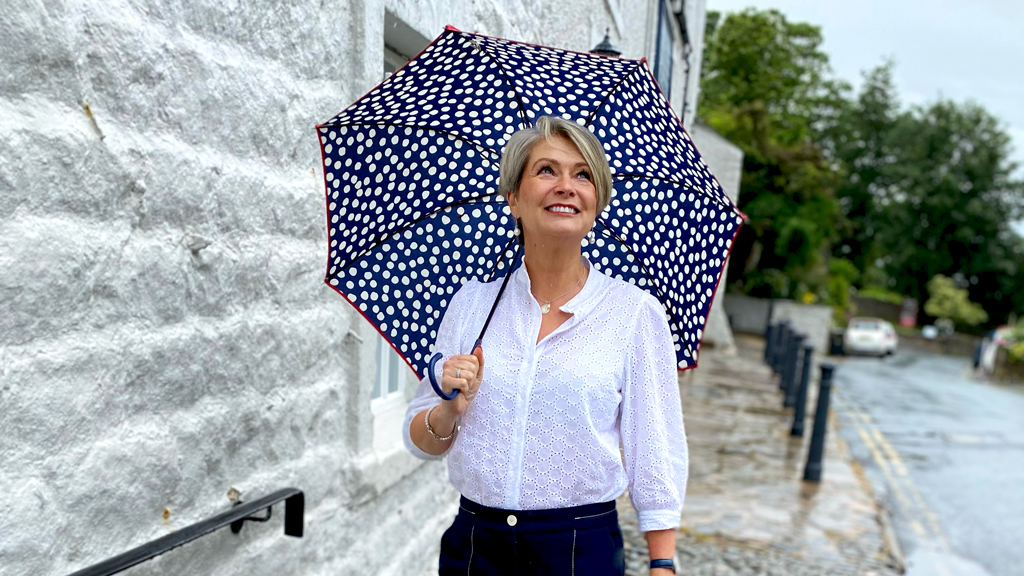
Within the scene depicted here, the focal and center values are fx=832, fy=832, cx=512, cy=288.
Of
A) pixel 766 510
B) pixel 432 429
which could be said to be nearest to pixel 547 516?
pixel 432 429

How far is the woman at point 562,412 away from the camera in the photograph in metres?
1.89

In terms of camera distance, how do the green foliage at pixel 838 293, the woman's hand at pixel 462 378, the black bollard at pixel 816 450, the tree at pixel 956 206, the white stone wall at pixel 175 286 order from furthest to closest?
the tree at pixel 956 206
the green foliage at pixel 838 293
the black bollard at pixel 816 450
the woman's hand at pixel 462 378
the white stone wall at pixel 175 286

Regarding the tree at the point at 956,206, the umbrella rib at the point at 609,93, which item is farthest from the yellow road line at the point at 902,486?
the tree at the point at 956,206

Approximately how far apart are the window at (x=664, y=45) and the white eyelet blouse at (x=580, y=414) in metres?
5.42

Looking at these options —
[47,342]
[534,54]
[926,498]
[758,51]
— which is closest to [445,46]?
[534,54]

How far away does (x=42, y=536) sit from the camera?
1.75 metres

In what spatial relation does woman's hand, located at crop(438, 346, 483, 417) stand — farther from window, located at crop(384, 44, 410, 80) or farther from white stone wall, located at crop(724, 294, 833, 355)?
white stone wall, located at crop(724, 294, 833, 355)

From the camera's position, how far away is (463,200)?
2.27 meters

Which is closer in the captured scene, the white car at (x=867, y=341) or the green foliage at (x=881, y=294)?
the white car at (x=867, y=341)

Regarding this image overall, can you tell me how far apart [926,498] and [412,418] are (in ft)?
26.1

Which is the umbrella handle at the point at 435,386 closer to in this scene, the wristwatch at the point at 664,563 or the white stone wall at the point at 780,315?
the wristwatch at the point at 664,563

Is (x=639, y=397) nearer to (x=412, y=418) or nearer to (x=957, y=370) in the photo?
(x=412, y=418)

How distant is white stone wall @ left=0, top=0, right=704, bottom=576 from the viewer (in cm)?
170

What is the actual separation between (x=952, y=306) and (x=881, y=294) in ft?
14.8
